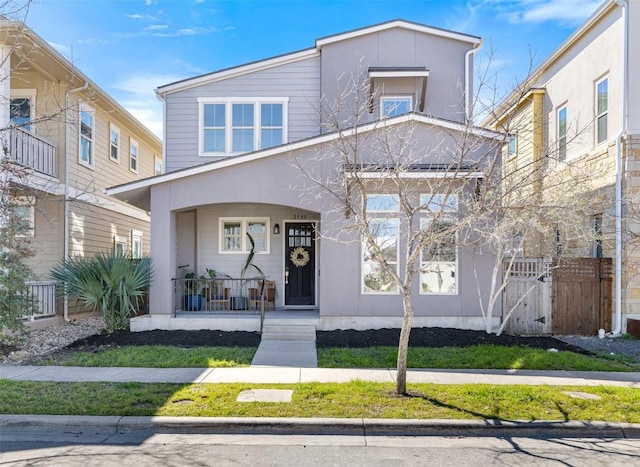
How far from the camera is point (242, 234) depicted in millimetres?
13961

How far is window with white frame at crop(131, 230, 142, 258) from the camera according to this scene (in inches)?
764

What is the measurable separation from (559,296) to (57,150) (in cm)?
1457

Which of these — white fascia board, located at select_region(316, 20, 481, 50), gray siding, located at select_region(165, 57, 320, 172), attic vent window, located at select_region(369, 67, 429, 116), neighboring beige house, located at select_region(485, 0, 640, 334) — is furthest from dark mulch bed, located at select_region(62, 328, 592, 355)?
white fascia board, located at select_region(316, 20, 481, 50)

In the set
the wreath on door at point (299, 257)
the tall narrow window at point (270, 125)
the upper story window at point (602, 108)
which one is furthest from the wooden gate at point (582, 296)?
the tall narrow window at point (270, 125)

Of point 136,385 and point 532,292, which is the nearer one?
point 136,385

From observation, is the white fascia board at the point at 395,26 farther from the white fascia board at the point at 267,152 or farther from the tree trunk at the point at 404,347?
the tree trunk at the point at 404,347

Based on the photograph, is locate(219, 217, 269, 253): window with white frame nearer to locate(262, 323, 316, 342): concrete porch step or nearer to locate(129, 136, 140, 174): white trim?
locate(262, 323, 316, 342): concrete porch step

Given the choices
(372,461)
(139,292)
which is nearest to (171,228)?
(139,292)

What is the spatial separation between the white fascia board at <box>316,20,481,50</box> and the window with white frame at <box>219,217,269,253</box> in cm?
572

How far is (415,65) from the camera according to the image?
45.5ft

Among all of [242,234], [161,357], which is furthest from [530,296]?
[161,357]

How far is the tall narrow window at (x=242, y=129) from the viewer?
1391 cm

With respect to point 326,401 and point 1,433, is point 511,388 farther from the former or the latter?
point 1,433

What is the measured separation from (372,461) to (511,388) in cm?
313
